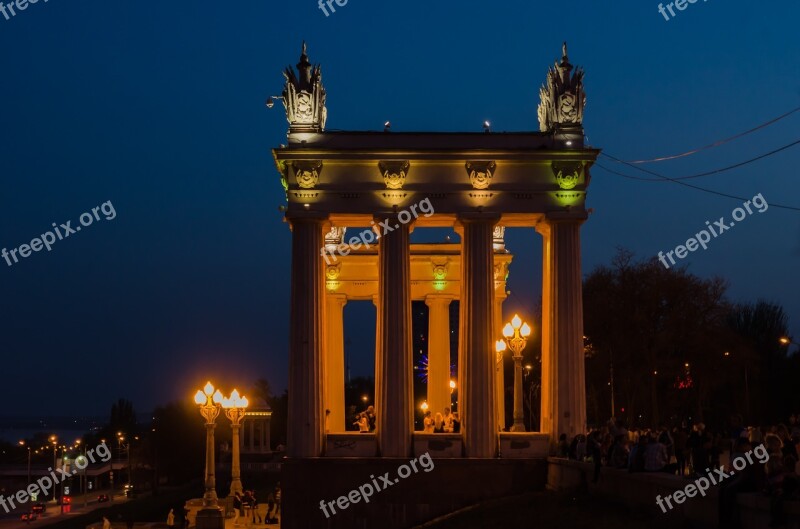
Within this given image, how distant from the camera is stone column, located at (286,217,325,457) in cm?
3534

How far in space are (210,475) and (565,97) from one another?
1962cm

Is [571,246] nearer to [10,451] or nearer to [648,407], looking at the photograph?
[648,407]

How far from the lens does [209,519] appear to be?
40.5 meters

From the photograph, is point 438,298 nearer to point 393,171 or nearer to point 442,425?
point 442,425

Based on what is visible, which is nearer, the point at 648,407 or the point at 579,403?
the point at 579,403

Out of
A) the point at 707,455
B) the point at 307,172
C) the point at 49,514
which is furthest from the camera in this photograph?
the point at 49,514

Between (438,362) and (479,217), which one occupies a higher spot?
(479,217)

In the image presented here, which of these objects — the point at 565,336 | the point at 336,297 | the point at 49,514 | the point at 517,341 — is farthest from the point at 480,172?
the point at 49,514

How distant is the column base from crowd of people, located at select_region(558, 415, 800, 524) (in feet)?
44.1

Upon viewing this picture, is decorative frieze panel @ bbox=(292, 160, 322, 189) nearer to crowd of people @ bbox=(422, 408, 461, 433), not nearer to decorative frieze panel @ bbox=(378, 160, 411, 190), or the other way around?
decorative frieze panel @ bbox=(378, 160, 411, 190)

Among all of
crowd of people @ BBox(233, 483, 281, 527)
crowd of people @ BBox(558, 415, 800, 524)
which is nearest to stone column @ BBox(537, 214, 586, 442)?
crowd of people @ BBox(558, 415, 800, 524)

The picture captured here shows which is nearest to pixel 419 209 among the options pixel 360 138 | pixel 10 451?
pixel 360 138

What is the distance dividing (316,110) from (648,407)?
112 ft

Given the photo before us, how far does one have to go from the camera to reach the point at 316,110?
37.0m
